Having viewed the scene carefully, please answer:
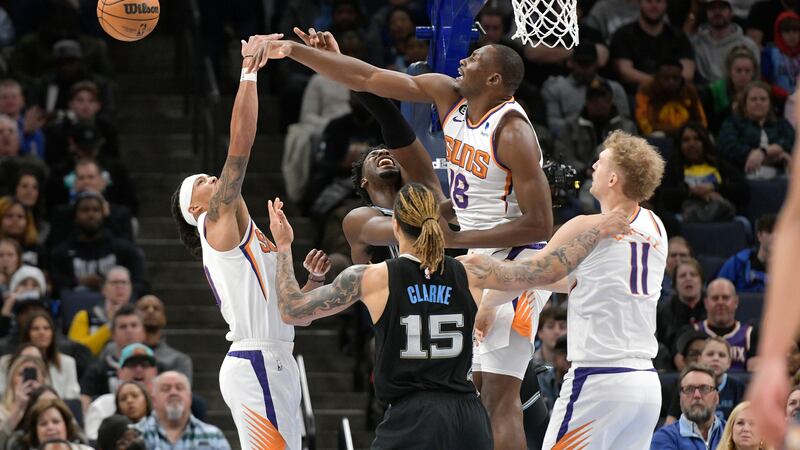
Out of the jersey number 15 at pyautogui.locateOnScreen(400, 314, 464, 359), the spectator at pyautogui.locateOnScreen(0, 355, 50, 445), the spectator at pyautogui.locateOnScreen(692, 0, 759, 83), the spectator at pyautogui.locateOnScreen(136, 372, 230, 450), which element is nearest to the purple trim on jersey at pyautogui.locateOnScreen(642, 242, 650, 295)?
the jersey number 15 at pyautogui.locateOnScreen(400, 314, 464, 359)

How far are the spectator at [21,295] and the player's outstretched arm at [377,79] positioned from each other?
208 inches

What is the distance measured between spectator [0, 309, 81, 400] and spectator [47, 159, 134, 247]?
6.50 ft

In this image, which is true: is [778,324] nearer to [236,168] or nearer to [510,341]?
[510,341]

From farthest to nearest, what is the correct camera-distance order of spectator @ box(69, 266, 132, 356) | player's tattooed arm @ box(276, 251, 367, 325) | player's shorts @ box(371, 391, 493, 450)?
spectator @ box(69, 266, 132, 356)
player's tattooed arm @ box(276, 251, 367, 325)
player's shorts @ box(371, 391, 493, 450)

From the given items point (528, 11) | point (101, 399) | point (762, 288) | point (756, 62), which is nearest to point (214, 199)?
point (528, 11)

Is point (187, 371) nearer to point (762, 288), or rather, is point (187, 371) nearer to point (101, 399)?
point (101, 399)

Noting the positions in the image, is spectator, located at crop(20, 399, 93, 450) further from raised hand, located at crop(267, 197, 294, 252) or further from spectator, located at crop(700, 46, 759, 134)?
spectator, located at crop(700, 46, 759, 134)

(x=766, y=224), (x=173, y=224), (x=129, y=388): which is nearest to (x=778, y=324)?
(x=129, y=388)

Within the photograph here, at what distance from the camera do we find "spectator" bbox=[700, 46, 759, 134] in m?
14.7

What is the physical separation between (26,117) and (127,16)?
688 cm

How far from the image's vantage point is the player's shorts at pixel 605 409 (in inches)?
261

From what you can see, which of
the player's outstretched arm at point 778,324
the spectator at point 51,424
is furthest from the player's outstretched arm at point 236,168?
the player's outstretched arm at point 778,324

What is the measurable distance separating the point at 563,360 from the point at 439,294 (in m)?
4.78

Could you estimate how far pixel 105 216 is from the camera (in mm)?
13297
